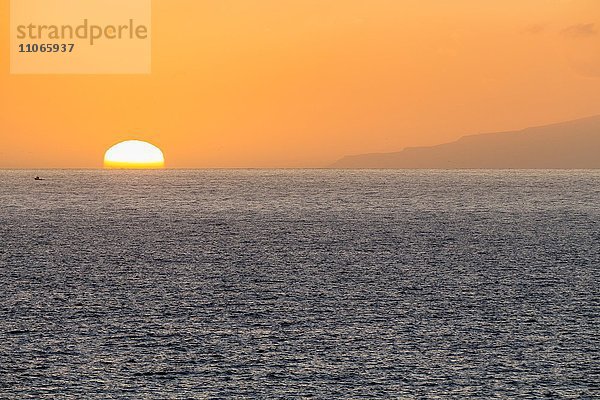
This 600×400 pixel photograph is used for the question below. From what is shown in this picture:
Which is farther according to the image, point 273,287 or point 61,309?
point 273,287

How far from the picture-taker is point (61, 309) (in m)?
20.7

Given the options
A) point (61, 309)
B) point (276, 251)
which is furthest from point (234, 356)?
point (276, 251)

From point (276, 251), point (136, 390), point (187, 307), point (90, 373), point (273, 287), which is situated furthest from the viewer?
point (276, 251)

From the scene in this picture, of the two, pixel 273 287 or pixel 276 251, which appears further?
pixel 276 251

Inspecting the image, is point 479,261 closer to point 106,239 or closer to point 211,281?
point 211,281

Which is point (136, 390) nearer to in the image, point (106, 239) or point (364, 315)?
point (364, 315)

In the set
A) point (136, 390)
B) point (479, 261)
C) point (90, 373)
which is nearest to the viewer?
point (136, 390)

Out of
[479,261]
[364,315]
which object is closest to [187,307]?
[364,315]

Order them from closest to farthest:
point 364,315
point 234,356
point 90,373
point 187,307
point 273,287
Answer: point 90,373 < point 234,356 < point 364,315 < point 187,307 < point 273,287

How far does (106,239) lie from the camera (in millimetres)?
50125

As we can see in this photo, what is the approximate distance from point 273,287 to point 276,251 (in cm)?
1449

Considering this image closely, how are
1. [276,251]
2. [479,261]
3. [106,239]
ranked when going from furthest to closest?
[106,239] < [276,251] < [479,261]

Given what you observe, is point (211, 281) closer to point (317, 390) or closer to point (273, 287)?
point (273, 287)

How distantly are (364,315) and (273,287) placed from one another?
20.8 feet
